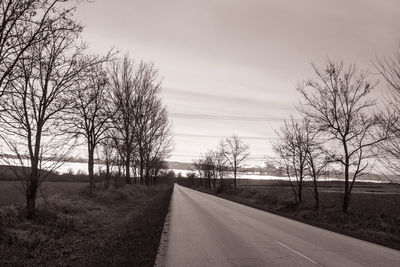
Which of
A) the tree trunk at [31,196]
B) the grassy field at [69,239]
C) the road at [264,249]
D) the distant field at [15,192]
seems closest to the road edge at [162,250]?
the road at [264,249]

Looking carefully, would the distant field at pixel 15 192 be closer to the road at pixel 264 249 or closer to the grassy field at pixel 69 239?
the grassy field at pixel 69 239

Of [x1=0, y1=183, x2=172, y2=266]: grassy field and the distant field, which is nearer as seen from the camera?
[x1=0, y1=183, x2=172, y2=266]: grassy field

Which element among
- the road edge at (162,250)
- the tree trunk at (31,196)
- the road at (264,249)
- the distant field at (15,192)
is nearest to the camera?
the road edge at (162,250)

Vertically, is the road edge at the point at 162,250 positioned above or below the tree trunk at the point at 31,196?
below

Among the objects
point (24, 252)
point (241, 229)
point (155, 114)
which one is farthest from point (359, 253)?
point (155, 114)

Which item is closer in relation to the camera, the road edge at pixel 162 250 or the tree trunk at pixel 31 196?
the road edge at pixel 162 250

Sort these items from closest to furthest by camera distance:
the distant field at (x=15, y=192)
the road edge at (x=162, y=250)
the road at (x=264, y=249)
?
1. the road edge at (x=162, y=250)
2. the road at (x=264, y=249)
3. the distant field at (x=15, y=192)

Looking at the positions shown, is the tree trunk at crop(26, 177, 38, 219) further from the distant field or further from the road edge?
the road edge

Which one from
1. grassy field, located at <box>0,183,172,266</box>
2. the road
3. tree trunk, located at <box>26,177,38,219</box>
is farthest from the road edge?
tree trunk, located at <box>26,177,38,219</box>

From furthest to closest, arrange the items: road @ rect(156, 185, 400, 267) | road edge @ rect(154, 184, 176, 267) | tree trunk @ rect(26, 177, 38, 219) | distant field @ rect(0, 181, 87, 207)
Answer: distant field @ rect(0, 181, 87, 207)
tree trunk @ rect(26, 177, 38, 219)
road @ rect(156, 185, 400, 267)
road edge @ rect(154, 184, 176, 267)

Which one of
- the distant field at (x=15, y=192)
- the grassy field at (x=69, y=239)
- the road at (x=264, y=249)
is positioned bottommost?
the road at (x=264, y=249)

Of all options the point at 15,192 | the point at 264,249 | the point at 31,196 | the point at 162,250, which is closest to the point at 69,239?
the point at 31,196

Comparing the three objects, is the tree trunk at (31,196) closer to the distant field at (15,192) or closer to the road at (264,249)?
the distant field at (15,192)

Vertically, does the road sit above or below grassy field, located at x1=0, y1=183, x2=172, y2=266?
below
